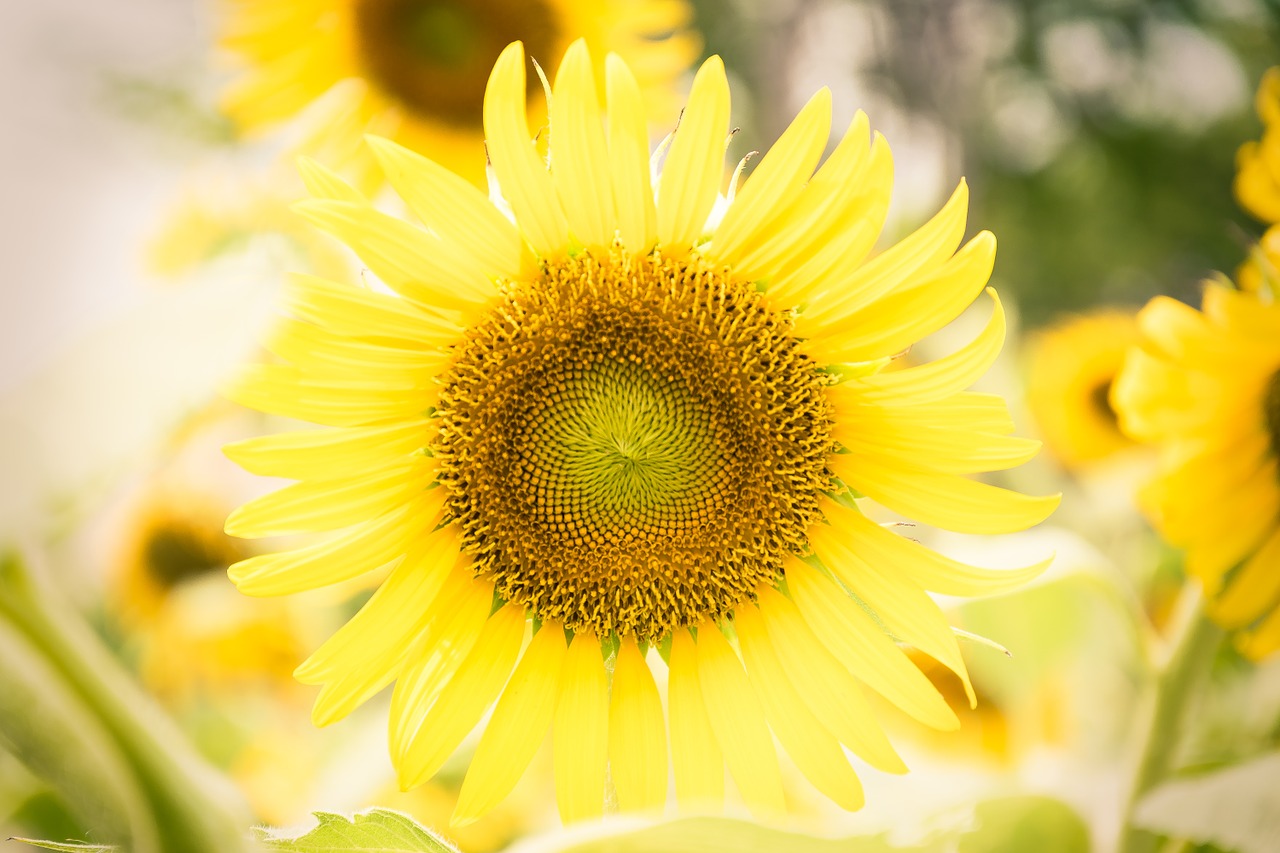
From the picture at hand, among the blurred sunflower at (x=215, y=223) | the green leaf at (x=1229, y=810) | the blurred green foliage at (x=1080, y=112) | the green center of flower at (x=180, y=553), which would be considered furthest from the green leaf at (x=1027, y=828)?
the blurred green foliage at (x=1080, y=112)

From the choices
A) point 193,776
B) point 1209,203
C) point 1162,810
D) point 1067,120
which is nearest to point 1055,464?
point 1162,810

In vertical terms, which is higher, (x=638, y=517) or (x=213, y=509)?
(x=213, y=509)

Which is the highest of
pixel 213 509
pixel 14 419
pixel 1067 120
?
pixel 1067 120

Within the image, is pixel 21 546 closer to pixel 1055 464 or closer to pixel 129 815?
pixel 129 815

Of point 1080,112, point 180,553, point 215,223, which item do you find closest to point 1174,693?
point 215,223

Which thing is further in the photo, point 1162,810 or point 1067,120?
point 1067,120

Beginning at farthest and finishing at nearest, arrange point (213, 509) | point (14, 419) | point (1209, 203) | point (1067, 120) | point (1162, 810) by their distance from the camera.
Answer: point (1067, 120), point (1209, 203), point (213, 509), point (1162, 810), point (14, 419)

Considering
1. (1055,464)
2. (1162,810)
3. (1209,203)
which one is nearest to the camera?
(1162,810)
